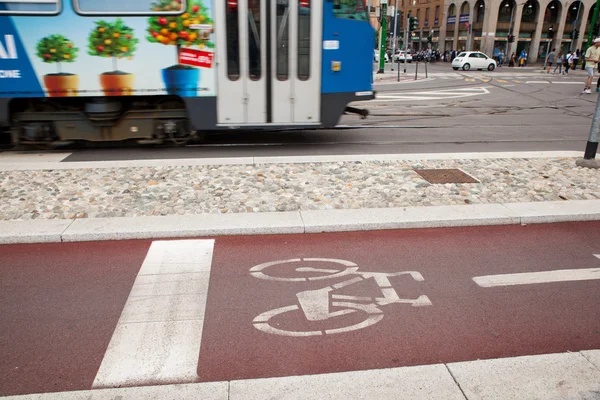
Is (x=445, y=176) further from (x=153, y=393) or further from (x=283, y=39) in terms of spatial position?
(x=153, y=393)

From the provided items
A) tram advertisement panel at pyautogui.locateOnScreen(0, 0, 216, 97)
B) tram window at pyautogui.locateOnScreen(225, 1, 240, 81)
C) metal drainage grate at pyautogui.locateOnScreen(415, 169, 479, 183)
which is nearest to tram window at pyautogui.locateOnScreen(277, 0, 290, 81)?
tram window at pyautogui.locateOnScreen(225, 1, 240, 81)

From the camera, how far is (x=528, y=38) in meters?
62.5

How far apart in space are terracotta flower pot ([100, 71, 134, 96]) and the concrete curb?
3.43 m

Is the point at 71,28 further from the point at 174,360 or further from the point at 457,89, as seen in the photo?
the point at 457,89

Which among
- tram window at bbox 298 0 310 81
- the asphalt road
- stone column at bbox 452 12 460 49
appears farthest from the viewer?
stone column at bbox 452 12 460 49

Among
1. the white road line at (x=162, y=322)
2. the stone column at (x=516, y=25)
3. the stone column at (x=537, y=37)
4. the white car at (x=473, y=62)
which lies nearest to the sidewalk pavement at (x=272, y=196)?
the white road line at (x=162, y=322)

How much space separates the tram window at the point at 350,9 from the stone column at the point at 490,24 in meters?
59.2

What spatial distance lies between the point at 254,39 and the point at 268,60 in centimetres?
42

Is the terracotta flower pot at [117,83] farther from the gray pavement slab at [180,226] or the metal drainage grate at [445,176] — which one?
the metal drainage grate at [445,176]

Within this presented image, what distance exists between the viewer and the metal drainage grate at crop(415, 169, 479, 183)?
282 inches

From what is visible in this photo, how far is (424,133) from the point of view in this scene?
38.4 feet

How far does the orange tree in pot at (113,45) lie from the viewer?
7.86 m

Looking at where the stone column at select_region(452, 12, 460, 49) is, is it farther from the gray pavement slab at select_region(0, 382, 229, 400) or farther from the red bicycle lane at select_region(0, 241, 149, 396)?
the gray pavement slab at select_region(0, 382, 229, 400)

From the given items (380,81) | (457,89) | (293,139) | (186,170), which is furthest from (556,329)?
(380,81)
